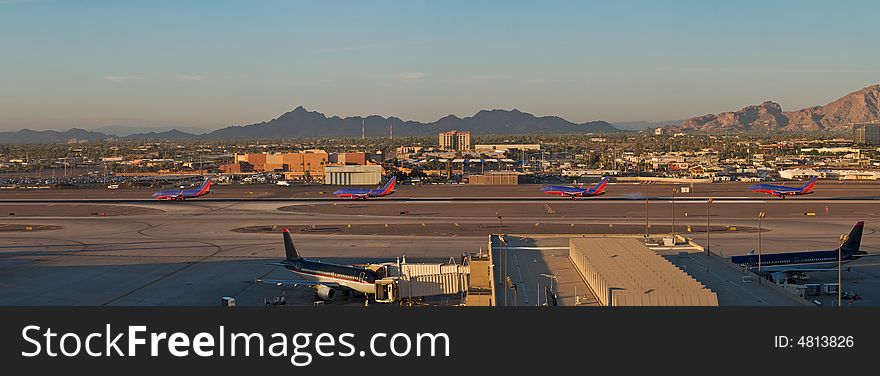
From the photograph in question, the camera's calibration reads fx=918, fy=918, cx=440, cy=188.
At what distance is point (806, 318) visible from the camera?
24.0 metres

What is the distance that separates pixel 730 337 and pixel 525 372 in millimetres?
5273

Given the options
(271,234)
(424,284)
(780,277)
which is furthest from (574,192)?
(424,284)

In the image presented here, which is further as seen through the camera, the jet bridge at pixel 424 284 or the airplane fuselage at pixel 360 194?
the airplane fuselage at pixel 360 194

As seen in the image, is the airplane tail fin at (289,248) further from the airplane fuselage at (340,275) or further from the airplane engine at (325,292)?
the airplane engine at (325,292)

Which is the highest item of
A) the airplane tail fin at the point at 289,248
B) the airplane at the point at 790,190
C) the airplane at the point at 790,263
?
the airplane tail fin at the point at 289,248

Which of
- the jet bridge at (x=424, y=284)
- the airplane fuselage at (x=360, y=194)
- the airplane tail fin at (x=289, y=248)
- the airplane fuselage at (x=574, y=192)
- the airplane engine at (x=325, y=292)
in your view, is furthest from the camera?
the airplane fuselage at (x=574, y=192)

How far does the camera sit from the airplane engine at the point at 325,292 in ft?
161

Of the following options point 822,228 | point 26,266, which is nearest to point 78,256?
point 26,266

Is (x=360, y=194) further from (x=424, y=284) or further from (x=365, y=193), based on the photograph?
(x=424, y=284)

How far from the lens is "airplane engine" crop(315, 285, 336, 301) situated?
161ft

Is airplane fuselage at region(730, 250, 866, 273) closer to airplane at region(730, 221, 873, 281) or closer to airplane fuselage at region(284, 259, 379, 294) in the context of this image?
airplane at region(730, 221, 873, 281)

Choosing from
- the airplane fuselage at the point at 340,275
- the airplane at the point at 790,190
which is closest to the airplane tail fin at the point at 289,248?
the airplane fuselage at the point at 340,275

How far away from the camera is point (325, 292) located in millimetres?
49125

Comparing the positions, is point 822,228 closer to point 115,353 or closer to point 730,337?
point 730,337
